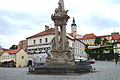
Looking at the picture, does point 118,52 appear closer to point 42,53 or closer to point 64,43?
point 42,53

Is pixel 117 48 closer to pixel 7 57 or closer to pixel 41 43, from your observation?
pixel 41 43

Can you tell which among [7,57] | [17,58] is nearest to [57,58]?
[17,58]

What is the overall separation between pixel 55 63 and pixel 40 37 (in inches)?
1179

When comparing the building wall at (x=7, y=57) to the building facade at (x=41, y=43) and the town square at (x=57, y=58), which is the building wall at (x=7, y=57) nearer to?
the town square at (x=57, y=58)

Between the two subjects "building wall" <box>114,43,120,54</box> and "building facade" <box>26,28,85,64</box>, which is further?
Result: "building wall" <box>114,43,120,54</box>

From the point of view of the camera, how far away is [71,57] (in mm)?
19734

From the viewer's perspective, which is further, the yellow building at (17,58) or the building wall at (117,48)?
the building wall at (117,48)

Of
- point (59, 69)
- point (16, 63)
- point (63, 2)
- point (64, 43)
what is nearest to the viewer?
point (59, 69)

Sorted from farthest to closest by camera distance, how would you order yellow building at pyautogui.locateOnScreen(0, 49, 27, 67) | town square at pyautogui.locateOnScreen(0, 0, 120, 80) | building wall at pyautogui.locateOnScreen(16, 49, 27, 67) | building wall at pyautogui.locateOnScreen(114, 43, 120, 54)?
1. building wall at pyautogui.locateOnScreen(114, 43, 120, 54)
2. building wall at pyautogui.locateOnScreen(16, 49, 27, 67)
3. yellow building at pyautogui.locateOnScreen(0, 49, 27, 67)
4. town square at pyautogui.locateOnScreen(0, 0, 120, 80)

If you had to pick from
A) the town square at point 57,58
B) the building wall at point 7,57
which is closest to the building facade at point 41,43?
the town square at point 57,58

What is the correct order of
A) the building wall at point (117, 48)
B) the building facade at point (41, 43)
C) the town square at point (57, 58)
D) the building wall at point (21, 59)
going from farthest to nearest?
the building wall at point (117, 48)
the building facade at point (41, 43)
the building wall at point (21, 59)
the town square at point (57, 58)

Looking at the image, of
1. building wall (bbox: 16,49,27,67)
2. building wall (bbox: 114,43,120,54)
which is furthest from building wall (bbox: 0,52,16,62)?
building wall (bbox: 114,43,120,54)

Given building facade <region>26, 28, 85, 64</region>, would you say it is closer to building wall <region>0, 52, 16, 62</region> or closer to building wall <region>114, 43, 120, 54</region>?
building wall <region>0, 52, 16, 62</region>

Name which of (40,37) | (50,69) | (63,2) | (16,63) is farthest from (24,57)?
(50,69)
